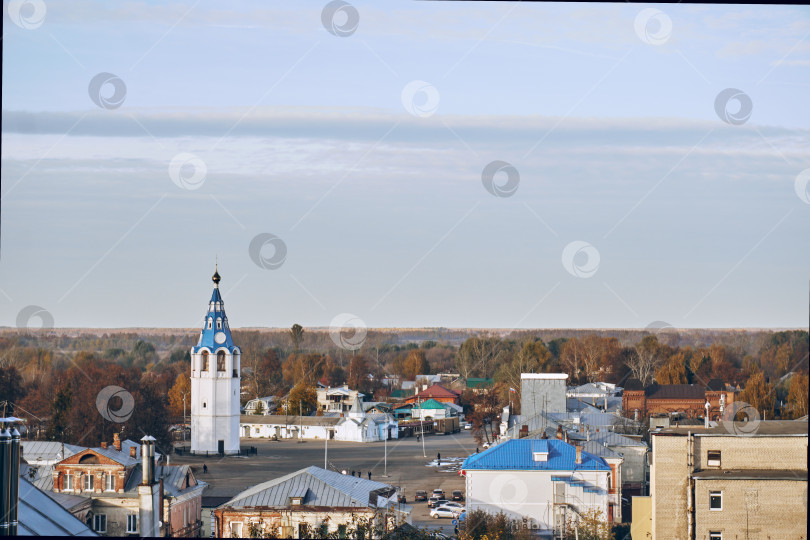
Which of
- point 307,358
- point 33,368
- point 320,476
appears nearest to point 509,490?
point 320,476

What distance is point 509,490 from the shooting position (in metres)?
9.52

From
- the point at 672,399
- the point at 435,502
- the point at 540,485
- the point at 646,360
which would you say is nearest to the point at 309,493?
the point at 540,485

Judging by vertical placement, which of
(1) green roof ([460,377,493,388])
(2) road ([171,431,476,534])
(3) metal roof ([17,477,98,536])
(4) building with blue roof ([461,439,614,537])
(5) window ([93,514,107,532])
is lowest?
(2) road ([171,431,476,534])

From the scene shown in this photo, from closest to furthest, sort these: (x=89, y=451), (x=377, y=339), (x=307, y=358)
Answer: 1. (x=89, y=451)
2. (x=307, y=358)
3. (x=377, y=339)

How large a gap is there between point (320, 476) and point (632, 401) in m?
14.2

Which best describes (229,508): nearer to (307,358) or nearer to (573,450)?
A: (573,450)

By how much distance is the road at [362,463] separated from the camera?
43.1 feet

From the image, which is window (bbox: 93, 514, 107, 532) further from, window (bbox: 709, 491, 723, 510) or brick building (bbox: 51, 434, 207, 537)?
window (bbox: 709, 491, 723, 510)

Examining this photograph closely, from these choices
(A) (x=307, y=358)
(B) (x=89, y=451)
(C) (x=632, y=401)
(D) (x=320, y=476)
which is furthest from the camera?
(A) (x=307, y=358)

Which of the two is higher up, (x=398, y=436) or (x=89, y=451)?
(x=89, y=451)

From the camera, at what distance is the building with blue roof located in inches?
365

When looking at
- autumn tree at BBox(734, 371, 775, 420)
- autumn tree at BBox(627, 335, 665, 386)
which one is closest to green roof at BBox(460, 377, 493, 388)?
autumn tree at BBox(627, 335, 665, 386)

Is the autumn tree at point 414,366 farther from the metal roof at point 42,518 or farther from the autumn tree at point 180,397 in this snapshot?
the metal roof at point 42,518

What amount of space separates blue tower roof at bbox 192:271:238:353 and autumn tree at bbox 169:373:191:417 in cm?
351
